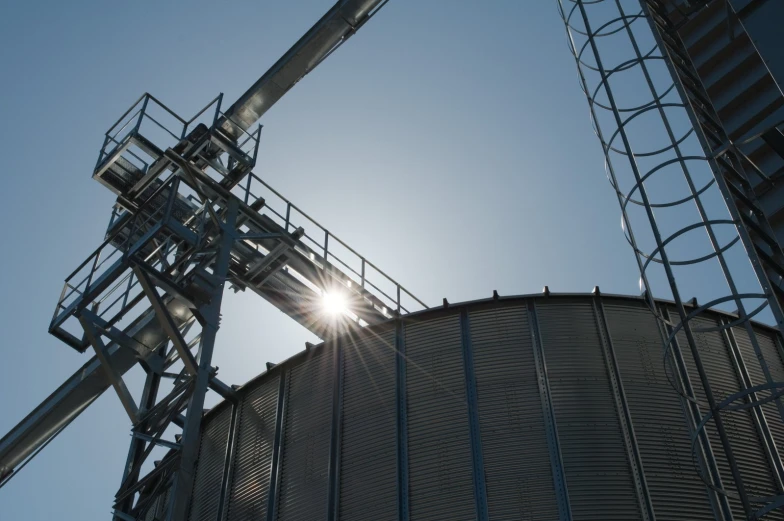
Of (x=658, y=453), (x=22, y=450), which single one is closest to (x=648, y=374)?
(x=658, y=453)

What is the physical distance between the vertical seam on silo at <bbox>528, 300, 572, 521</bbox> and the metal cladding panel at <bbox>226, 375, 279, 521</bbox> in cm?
614

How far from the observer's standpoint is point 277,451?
19.0 m

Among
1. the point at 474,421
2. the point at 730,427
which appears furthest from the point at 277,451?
the point at 730,427

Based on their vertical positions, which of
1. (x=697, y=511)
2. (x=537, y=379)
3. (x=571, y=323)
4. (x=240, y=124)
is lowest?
(x=697, y=511)

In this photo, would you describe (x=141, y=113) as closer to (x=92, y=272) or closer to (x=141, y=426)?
(x=92, y=272)

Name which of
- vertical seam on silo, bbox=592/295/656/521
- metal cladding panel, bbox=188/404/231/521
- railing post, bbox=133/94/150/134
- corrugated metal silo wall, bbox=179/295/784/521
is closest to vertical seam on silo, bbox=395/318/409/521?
corrugated metal silo wall, bbox=179/295/784/521

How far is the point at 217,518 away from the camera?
63.0 feet

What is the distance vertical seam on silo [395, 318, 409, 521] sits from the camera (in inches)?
653

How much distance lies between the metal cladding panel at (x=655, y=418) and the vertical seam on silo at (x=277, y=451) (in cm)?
741

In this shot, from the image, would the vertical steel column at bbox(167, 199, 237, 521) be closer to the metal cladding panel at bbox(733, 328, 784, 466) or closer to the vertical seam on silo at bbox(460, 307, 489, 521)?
the vertical seam on silo at bbox(460, 307, 489, 521)

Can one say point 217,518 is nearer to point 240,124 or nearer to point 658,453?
point 658,453

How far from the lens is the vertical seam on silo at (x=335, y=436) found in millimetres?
17250

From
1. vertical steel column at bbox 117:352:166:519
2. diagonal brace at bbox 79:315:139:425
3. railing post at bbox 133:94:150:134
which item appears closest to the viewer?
vertical steel column at bbox 117:352:166:519

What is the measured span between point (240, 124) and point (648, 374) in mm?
16125
